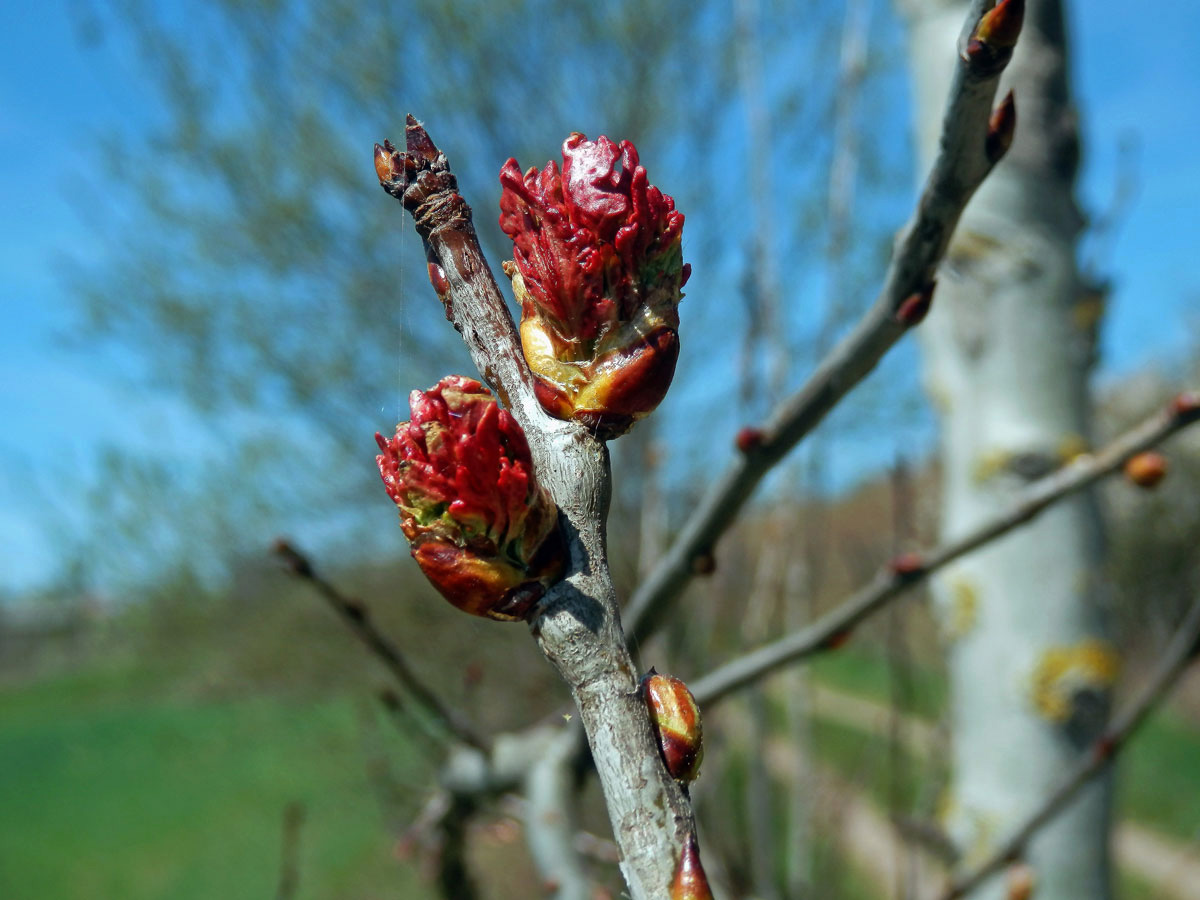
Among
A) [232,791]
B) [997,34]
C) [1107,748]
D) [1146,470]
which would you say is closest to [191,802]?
[232,791]

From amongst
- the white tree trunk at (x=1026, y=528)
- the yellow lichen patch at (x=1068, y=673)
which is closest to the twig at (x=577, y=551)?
the white tree trunk at (x=1026, y=528)

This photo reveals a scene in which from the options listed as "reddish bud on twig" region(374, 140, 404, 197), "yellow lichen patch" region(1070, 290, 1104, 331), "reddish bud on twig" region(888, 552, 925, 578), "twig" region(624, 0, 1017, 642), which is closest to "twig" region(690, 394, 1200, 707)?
"reddish bud on twig" region(888, 552, 925, 578)

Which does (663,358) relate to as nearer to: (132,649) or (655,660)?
(655,660)

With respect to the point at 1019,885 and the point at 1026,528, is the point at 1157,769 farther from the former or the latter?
the point at 1019,885

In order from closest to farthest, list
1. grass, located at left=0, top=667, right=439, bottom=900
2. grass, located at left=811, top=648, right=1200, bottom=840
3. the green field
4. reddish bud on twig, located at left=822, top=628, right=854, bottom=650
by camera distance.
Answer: reddish bud on twig, located at left=822, top=628, right=854, bottom=650 → grass, located at left=811, top=648, right=1200, bottom=840 → the green field → grass, located at left=0, top=667, right=439, bottom=900

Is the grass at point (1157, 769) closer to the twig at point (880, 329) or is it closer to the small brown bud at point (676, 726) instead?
the twig at point (880, 329)

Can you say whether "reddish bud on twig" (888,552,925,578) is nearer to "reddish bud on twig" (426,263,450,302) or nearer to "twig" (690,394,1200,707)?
"twig" (690,394,1200,707)
